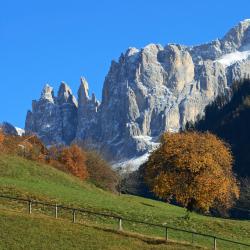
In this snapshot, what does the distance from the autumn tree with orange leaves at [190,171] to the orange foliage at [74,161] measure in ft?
211

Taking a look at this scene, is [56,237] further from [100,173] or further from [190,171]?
[100,173]

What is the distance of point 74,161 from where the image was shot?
147m

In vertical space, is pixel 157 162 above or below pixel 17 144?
below

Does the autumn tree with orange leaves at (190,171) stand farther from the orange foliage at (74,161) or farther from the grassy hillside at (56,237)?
the orange foliage at (74,161)

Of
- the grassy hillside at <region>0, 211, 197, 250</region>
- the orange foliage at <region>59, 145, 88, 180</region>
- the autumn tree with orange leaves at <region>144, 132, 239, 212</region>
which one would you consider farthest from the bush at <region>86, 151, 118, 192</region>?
the grassy hillside at <region>0, 211, 197, 250</region>

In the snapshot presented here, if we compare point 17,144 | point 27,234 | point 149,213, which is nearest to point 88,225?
point 27,234

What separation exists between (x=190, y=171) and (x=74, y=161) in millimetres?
77189

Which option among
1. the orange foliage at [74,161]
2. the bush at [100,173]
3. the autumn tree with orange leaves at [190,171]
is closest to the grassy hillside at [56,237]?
the autumn tree with orange leaves at [190,171]

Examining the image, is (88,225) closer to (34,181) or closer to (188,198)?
(188,198)

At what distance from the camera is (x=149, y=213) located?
6800 cm

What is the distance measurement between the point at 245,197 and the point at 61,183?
71500 mm

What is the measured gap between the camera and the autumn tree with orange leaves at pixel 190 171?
234 ft

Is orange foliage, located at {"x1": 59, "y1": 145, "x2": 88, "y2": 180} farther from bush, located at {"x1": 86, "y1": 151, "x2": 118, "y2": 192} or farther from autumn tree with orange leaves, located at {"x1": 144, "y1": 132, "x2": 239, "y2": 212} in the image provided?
autumn tree with orange leaves, located at {"x1": 144, "y1": 132, "x2": 239, "y2": 212}

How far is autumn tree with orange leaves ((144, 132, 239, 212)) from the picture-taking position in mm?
71188
